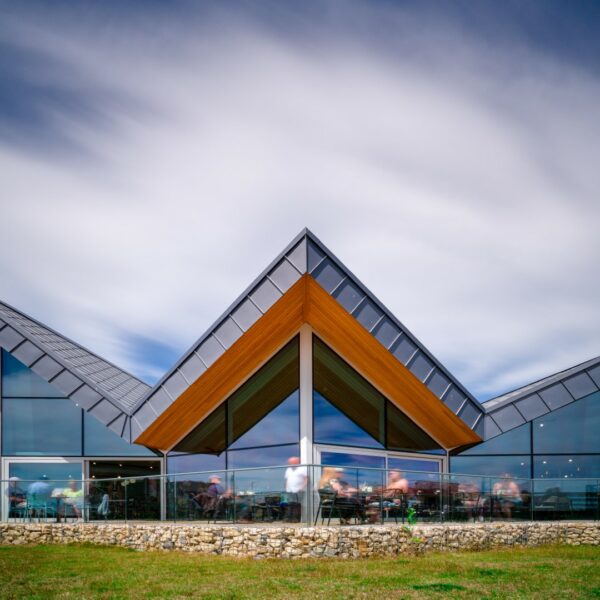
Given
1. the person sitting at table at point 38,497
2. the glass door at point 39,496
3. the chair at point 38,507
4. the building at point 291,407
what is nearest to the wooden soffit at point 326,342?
the building at point 291,407

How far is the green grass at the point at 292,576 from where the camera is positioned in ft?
32.6

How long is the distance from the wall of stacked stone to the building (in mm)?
930

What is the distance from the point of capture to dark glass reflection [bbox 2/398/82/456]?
19906mm

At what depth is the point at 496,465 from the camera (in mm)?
19500

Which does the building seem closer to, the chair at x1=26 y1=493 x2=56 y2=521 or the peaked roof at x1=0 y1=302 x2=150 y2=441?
the peaked roof at x1=0 y1=302 x2=150 y2=441

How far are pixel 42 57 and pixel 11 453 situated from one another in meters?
10.2

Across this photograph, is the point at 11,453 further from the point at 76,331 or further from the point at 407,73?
the point at 407,73

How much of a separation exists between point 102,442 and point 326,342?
660cm

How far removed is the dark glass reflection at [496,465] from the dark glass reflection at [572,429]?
50cm

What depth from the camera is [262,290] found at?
52.1 ft

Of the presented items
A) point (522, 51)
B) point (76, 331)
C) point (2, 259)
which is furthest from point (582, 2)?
point (76, 331)

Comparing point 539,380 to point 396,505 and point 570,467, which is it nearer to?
point 570,467

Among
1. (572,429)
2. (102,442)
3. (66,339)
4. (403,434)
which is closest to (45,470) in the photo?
(102,442)

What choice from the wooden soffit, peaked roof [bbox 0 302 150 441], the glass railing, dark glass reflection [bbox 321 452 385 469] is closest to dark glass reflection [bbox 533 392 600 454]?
the glass railing
